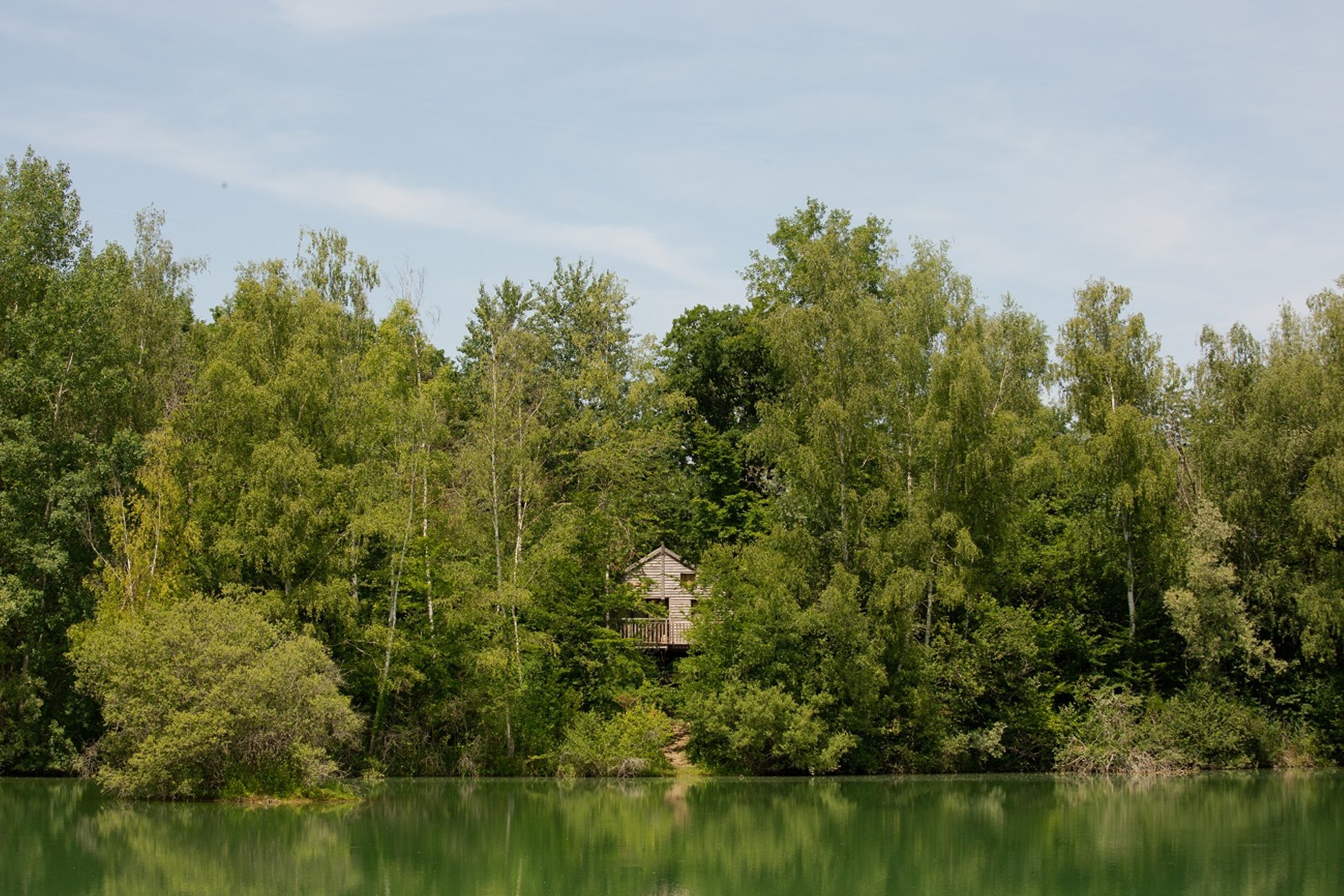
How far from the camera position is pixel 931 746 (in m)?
36.6

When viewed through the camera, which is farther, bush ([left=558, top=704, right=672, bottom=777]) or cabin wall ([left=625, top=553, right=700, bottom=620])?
cabin wall ([left=625, top=553, right=700, bottom=620])

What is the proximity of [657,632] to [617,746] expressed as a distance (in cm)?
669

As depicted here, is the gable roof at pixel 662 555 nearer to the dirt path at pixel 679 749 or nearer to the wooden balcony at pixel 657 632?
the wooden balcony at pixel 657 632

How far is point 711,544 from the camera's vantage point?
39.7 meters

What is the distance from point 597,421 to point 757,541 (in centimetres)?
652

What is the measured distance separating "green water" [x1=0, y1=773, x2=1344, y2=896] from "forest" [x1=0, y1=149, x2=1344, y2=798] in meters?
3.44

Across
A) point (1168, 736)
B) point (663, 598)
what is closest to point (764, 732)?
point (663, 598)

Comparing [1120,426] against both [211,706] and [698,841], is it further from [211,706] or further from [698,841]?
[211,706]

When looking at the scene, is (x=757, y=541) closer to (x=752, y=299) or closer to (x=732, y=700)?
(x=732, y=700)

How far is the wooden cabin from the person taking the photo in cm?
4097

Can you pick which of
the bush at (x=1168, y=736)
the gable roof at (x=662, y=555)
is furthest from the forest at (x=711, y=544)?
the gable roof at (x=662, y=555)

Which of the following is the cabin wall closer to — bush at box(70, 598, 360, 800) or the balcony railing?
the balcony railing

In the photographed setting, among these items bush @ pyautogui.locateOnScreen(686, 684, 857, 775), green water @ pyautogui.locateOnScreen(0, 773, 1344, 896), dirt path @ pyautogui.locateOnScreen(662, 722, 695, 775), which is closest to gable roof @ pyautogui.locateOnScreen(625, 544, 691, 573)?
dirt path @ pyautogui.locateOnScreen(662, 722, 695, 775)

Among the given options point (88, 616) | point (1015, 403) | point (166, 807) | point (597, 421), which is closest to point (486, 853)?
point (166, 807)
